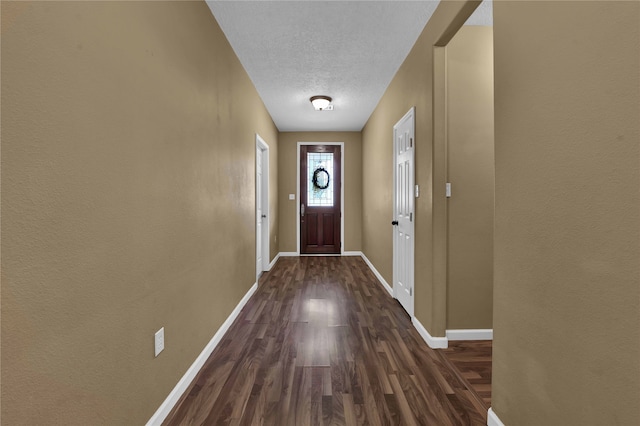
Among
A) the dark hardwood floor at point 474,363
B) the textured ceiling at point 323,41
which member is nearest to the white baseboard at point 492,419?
the dark hardwood floor at point 474,363

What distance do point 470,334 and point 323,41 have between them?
9.37 feet

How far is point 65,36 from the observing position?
0.99 meters

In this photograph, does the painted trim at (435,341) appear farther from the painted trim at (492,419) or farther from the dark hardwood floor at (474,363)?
the painted trim at (492,419)

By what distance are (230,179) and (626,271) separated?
8.68 feet

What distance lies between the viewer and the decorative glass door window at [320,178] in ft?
20.8

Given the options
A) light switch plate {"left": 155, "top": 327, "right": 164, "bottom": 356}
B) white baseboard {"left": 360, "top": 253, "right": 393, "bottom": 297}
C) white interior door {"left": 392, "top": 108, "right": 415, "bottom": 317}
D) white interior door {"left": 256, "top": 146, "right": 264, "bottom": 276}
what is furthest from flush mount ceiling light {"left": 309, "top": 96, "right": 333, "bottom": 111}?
light switch plate {"left": 155, "top": 327, "right": 164, "bottom": 356}

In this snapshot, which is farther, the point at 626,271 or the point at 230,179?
the point at 230,179

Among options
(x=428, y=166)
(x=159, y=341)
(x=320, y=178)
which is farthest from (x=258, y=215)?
(x=159, y=341)

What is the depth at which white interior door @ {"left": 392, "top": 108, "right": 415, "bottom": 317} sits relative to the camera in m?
2.91

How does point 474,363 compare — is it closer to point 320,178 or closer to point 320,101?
point 320,101

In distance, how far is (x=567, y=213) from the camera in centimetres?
108

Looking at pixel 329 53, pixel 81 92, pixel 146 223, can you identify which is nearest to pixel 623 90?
pixel 81 92

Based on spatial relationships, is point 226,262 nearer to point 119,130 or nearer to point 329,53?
point 119,130

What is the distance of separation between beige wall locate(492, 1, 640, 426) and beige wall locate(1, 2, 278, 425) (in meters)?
1.69
